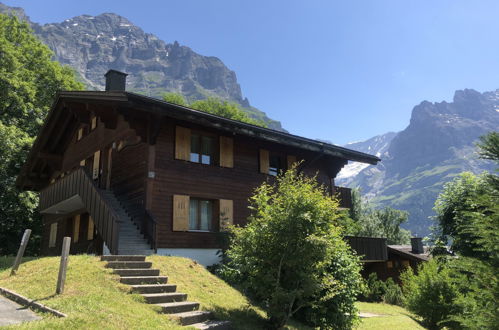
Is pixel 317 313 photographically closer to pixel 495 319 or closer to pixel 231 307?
pixel 231 307

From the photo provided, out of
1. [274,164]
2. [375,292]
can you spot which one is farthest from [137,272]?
[375,292]

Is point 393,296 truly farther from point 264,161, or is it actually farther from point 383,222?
point 383,222

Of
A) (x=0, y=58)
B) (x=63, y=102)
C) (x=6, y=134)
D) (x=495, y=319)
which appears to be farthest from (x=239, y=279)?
(x=0, y=58)

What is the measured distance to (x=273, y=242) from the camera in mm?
9977

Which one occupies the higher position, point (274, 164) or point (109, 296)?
point (274, 164)

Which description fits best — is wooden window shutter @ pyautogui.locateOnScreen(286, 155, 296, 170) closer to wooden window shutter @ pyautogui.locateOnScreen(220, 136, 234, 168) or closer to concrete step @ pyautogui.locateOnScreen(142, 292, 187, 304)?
wooden window shutter @ pyautogui.locateOnScreen(220, 136, 234, 168)

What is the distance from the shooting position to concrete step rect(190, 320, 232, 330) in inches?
351

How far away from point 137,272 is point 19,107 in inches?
870

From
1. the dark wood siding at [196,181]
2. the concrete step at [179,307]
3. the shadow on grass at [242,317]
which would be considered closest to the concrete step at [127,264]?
the concrete step at [179,307]

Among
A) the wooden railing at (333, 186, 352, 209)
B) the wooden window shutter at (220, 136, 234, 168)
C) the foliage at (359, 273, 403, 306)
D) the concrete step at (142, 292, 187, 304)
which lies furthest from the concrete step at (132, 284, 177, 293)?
the foliage at (359, 273, 403, 306)

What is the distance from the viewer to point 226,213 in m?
17.9

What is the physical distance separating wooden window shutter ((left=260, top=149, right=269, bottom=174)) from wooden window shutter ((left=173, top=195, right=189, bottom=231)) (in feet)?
15.2

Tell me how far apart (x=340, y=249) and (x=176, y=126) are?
9.17 m

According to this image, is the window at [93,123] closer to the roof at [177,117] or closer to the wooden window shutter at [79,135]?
the wooden window shutter at [79,135]
